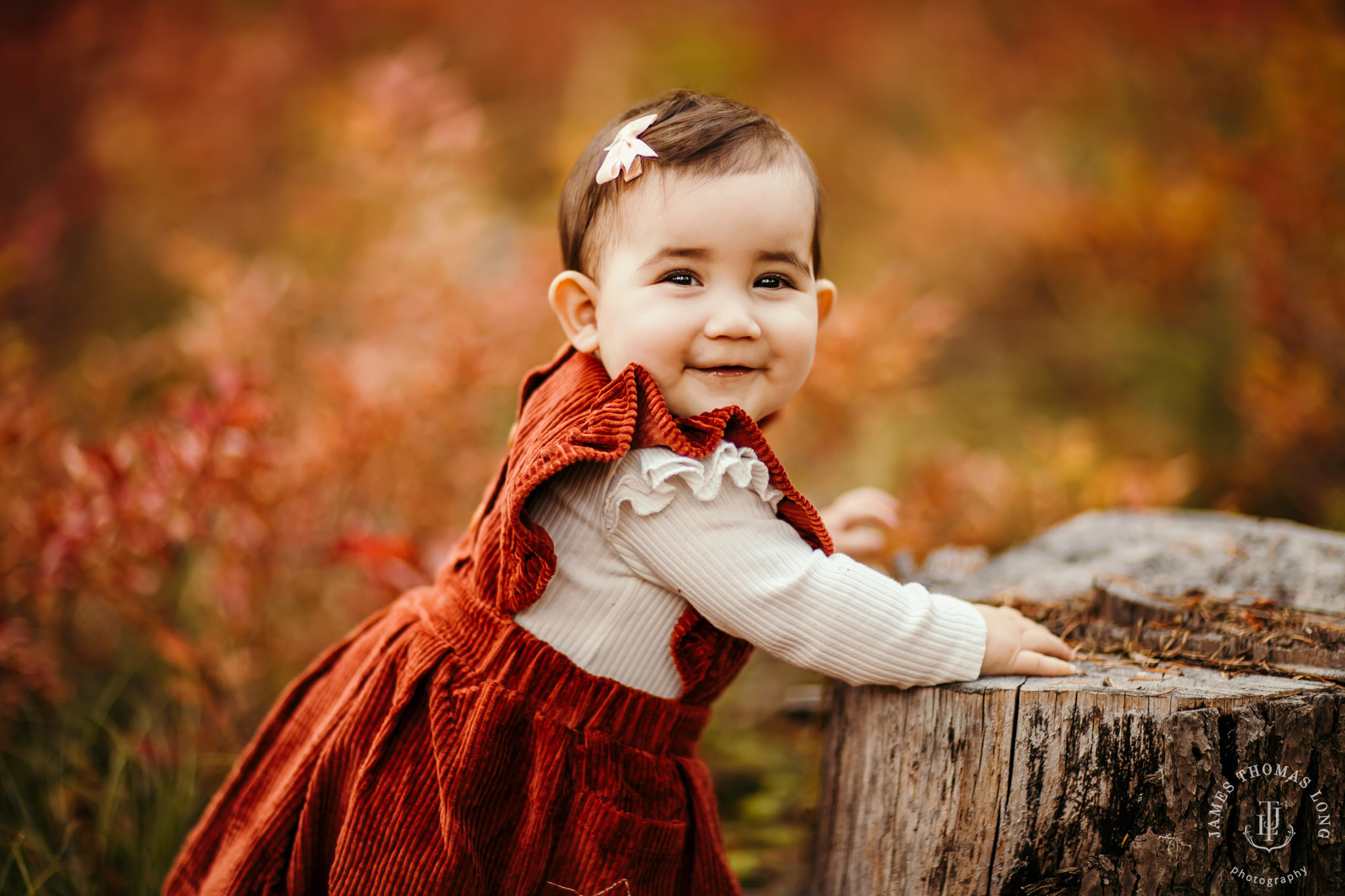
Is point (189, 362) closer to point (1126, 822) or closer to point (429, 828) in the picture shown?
point (429, 828)

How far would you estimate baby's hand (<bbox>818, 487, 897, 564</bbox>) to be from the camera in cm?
183

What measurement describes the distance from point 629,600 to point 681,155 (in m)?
0.64

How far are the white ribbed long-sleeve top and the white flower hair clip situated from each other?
1.32 ft

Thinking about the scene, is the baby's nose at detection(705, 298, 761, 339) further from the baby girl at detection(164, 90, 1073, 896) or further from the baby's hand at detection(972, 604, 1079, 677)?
the baby's hand at detection(972, 604, 1079, 677)

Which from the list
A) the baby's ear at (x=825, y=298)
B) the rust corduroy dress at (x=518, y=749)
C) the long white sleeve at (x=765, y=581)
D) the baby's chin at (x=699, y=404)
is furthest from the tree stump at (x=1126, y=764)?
the baby's ear at (x=825, y=298)

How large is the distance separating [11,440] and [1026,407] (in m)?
4.06

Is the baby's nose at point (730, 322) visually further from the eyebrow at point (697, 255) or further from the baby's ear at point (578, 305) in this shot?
the baby's ear at point (578, 305)

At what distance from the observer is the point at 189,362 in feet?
9.74

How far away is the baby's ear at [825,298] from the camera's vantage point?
5.05 ft

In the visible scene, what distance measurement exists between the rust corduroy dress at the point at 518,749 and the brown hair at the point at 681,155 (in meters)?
0.21

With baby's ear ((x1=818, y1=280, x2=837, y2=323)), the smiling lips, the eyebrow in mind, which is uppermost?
baby's ear ((x1=818, y1=280, x2=837, y2=323))

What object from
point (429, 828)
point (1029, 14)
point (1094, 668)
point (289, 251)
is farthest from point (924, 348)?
point (1029, 14)

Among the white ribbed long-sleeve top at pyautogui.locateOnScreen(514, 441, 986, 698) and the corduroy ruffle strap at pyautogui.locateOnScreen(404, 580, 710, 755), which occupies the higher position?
the white ribbed long-sleeve top at pyautogui.locateOnScreen(514, 441, 986, 698)

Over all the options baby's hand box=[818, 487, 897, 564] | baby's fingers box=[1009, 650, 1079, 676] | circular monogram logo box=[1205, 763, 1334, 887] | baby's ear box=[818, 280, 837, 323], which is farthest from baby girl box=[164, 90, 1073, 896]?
baby's hand box=[818, 487, 897, 564]
